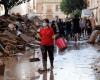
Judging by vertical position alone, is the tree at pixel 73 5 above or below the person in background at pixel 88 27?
below

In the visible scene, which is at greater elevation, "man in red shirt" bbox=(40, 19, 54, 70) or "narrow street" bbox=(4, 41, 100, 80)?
→ "man in red shirt" bbox=(40, 19, 54, 70)

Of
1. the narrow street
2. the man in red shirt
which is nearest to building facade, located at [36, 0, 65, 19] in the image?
the narrow street

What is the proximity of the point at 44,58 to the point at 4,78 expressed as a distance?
298 centimetres

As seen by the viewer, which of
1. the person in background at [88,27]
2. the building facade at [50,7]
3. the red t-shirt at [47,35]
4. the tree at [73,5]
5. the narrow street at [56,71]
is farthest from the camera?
the building facade at [50,7]

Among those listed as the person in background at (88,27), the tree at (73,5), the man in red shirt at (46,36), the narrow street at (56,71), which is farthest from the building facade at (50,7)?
the man in red shirt at (46,36)

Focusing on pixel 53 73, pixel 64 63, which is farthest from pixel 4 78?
pixel 64 63

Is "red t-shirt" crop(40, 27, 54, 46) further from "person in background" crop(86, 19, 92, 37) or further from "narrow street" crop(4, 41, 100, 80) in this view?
"person in background" crop(86, 19, 92, 37)

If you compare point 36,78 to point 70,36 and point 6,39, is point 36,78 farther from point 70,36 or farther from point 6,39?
point 70,36

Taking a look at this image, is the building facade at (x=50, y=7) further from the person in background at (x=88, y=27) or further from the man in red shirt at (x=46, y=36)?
the man in red shirt at (x=46, y=36)

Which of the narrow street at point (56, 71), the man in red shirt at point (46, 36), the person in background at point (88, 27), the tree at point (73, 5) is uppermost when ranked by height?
the man in red shirt at point (46, 36)

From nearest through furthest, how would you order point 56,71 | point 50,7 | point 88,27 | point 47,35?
point 56,71 < point 47,35 < point 88,27 < point 50,7

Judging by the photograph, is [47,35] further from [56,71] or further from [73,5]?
[73,5]

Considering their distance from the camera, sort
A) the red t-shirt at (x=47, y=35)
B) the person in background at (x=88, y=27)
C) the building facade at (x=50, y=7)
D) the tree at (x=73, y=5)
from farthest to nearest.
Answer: the building facade at (x=50, y=7)
the tree at (x=73, y=5)
the person in background at (x=88, y=27)
the red t-shirt at (x=47, y=35)

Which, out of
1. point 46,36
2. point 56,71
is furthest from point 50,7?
point 56,71
